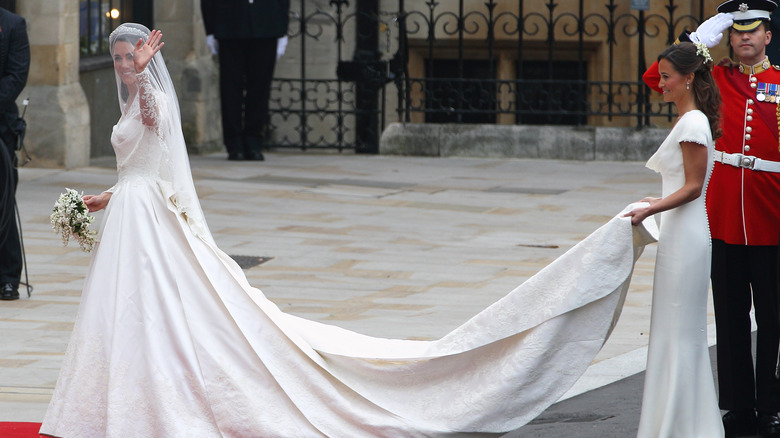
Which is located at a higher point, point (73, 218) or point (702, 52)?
point (702, 52)

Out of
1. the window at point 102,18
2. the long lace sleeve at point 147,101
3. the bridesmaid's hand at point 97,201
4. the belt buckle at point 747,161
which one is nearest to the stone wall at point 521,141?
the window at point 102,18

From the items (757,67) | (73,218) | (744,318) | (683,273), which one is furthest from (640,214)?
(73,218)

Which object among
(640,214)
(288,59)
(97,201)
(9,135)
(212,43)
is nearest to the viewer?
(640,214)

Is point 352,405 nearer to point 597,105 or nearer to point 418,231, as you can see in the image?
point 418,231

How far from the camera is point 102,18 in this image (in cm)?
1455

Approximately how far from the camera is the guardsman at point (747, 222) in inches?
213

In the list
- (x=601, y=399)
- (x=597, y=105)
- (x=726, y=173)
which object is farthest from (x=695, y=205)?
(x=597, y=105)

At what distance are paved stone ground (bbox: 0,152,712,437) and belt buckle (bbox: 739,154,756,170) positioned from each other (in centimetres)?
120

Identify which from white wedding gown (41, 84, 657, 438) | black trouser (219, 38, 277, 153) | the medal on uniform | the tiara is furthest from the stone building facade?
the medal on uniform

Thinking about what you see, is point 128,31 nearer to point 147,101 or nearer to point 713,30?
point 147,101

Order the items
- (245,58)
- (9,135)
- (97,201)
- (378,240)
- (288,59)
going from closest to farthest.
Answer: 1. (97,201)
2. (9,135)
3. (378,240)
4. (245,58)
5. (288,59)

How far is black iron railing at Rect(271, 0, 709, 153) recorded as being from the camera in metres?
14.8

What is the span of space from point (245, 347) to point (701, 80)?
2.15 m

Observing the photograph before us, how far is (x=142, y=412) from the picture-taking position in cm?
513
